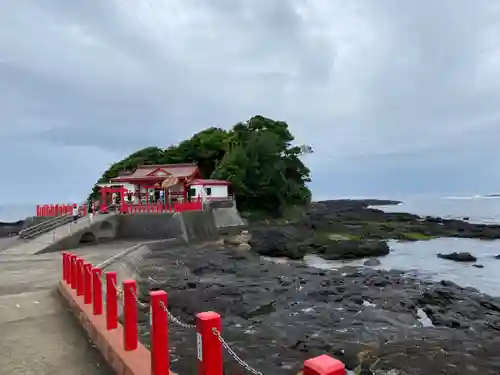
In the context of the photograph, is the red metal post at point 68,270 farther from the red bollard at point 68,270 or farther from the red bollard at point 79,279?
the red bollard at point 79,279

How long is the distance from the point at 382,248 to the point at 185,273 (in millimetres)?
14284

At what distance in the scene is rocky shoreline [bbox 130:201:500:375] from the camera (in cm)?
868

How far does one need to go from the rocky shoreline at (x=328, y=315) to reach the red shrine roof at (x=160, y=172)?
15371 millimetres

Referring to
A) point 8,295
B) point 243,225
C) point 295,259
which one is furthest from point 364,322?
point 243,225

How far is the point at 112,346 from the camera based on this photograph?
18.2 feet

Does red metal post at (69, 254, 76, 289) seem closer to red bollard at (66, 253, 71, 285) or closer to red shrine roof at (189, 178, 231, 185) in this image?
red bollard at (66, 253, 71, 285)

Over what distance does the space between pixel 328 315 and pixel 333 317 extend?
223 mm

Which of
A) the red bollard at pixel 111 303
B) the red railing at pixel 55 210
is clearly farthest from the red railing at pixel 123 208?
the red bollard at pixel 111 303

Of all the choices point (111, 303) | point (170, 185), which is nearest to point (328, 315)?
point (111, 303)

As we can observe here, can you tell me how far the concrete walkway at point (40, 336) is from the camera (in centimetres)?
549

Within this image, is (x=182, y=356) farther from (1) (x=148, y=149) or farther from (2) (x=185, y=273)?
(1) (x=148, y=149)

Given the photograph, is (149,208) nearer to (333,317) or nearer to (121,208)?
(121,208)

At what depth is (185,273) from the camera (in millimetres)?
18344

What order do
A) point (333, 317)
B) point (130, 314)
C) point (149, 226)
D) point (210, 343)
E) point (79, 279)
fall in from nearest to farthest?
point (210, 343) < point (130, 314) < point (79, 279) < point (333, 317) < point (149, 226)
